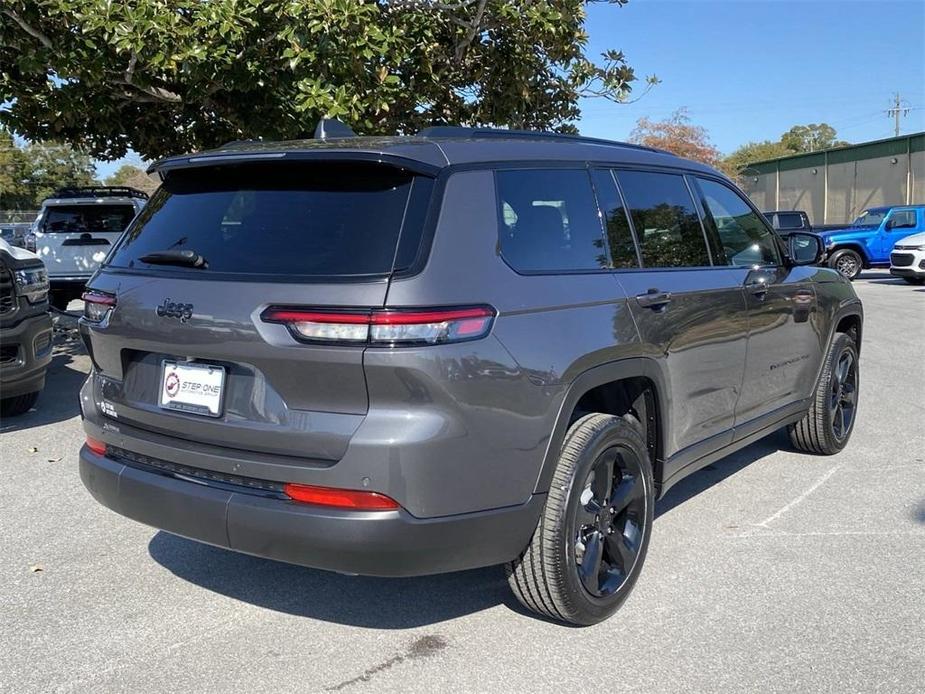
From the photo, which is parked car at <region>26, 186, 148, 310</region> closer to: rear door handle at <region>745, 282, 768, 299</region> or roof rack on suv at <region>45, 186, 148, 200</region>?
roof rack on suv at <region>45, 186, 148, 200</region>

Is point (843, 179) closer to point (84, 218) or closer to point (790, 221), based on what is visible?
point (84, 218)

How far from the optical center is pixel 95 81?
7.89 meters

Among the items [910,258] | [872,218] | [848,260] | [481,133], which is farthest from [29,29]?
[872,218]

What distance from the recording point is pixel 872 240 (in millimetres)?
22781

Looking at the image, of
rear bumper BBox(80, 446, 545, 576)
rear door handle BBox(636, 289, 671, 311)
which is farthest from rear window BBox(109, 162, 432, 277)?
rear door handle BBox(636, 289, 671, 311)

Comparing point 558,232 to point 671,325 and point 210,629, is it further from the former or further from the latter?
point 210,629

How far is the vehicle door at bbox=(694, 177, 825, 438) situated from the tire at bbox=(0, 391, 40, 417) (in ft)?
17.9

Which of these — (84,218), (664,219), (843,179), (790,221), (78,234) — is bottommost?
(790,221)

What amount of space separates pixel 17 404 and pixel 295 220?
5.08 m

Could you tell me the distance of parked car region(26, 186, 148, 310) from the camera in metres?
13.0

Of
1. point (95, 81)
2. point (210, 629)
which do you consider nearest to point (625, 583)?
point (210, 629)

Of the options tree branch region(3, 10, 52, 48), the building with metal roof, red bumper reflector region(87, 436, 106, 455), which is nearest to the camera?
red bumper reflector region(87, 436, 106, 455)

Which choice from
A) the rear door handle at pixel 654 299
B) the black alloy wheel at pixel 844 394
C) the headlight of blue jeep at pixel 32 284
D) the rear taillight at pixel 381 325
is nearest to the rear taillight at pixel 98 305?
the rear taillight at pixel 381 325

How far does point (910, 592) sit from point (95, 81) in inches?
295
